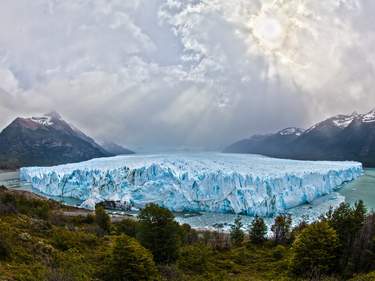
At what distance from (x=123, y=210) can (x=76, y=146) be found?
11724 centimetres

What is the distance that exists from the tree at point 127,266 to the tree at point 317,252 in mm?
7509

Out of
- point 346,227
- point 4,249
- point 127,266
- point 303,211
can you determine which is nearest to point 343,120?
point 303,211

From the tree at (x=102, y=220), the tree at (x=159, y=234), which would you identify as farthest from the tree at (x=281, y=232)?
the tree at (x=102, y=220)

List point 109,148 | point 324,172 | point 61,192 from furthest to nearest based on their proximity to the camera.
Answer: point 109,148, point 61,192, point 324,172

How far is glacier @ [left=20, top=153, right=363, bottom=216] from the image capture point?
132 feet

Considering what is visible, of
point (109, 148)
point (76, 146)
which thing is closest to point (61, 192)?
point (76, 146)

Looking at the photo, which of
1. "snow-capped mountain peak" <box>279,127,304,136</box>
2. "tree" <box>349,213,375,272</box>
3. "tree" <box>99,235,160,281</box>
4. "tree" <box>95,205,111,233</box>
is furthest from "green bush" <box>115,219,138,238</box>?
"snow-capped mountain peak" <box>279,127,304,136</box>

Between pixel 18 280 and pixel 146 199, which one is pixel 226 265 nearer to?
pixel 18 280

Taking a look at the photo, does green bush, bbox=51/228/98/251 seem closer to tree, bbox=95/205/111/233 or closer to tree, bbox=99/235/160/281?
tree, bbox=99/235/160/281

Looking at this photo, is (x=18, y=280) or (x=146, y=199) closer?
(x=18, y=280)

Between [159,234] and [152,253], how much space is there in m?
0.89

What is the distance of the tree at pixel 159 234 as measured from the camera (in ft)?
58.7

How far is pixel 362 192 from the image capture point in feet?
177

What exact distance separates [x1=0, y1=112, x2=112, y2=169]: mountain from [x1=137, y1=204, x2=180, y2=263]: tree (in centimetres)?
12248
